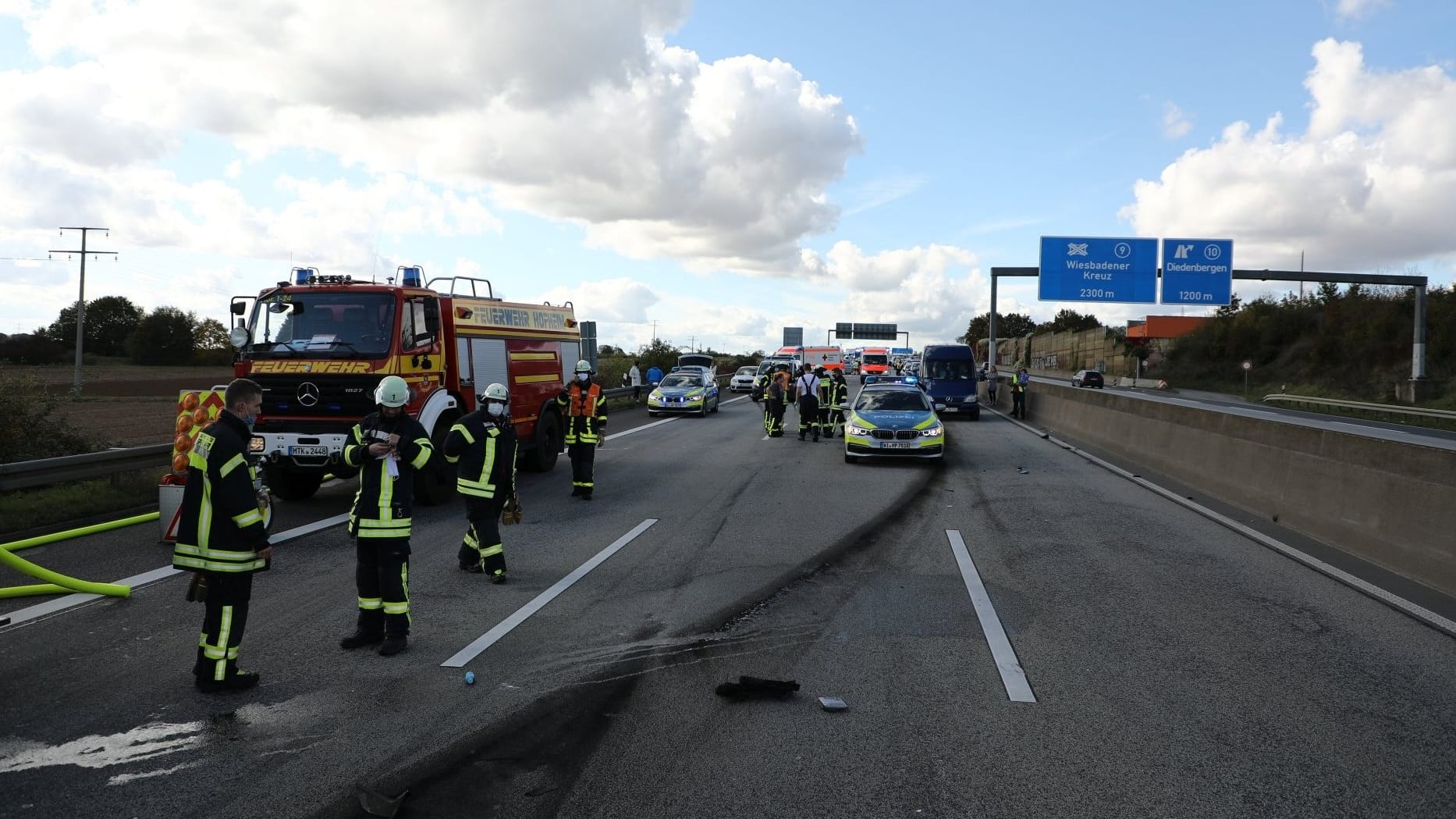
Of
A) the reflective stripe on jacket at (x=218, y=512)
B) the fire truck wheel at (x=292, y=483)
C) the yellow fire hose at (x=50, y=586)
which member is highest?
the reflective stripe on jacket at (x=218, y=512)

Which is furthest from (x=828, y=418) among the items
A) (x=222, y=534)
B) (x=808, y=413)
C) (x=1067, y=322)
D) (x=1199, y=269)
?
(x=1067, y=322)

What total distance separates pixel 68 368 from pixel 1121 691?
75.1 meters

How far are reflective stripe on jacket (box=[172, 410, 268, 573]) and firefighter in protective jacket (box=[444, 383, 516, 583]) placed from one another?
255 centimetres

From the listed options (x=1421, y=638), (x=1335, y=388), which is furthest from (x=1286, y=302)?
(x=1421, y=638)

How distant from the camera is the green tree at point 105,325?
2965 inches

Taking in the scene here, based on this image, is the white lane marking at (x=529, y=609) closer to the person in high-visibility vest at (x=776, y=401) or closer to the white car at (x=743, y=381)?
the person in high-visibility vest at (x=776, y=401)

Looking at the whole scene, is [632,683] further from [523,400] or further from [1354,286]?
[1354,286]

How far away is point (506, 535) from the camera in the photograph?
10.2m

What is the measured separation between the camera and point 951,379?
103 feet

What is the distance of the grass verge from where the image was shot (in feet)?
33.3

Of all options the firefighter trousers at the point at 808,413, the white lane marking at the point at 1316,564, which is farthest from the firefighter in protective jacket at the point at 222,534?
the firefighter trousers at the point at 808,413

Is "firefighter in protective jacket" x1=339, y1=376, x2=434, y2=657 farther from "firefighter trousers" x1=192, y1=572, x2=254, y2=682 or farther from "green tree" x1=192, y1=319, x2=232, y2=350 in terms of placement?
"green tree" x1=192, y1=319, x2=232, y2=350

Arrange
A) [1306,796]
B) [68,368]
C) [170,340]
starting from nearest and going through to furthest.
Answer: [1306,796] < [68,368] < [170,340]

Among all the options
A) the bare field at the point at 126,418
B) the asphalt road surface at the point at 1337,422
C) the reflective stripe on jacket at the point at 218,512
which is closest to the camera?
the reflective stripe on jacket at the point at 218,512
